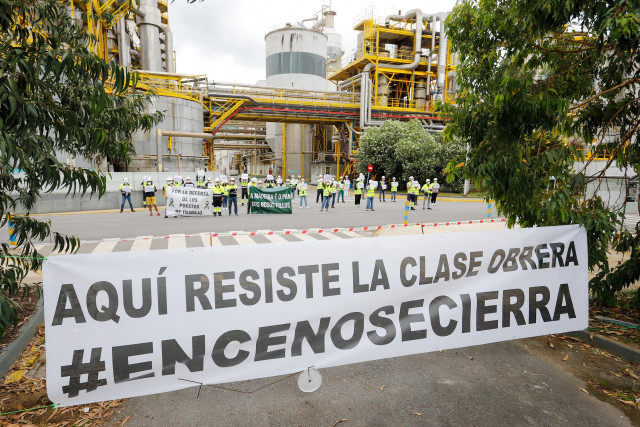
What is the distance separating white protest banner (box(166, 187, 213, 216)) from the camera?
1767 cm

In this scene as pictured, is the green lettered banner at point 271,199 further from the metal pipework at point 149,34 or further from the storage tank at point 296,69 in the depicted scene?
the storage tank at point 296,69

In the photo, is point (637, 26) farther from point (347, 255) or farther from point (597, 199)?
point (347, 255)

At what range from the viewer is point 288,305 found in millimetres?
3619

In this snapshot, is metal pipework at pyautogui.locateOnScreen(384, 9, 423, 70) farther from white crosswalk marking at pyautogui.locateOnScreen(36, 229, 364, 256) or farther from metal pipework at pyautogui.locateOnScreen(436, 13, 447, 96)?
white crosswalk marking at pyautogui.locateOnScreen(36, 229, 364, 256)

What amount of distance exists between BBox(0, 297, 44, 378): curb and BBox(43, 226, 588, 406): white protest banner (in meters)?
1.82

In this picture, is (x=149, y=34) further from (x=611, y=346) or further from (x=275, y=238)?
(x=611, y=346)

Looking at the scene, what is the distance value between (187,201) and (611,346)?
16.2 meters

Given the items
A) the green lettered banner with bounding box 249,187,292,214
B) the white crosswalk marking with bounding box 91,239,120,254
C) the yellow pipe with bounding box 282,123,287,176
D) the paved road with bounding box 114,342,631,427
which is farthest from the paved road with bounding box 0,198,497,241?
the yellow pipe with bounding box 282,123,287,176

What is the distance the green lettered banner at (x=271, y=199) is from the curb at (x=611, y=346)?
15.0 metres

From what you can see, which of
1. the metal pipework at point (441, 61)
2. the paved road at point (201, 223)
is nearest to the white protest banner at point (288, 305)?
the paved road at point (201, 223)

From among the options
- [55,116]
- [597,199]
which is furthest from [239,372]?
[597,199]

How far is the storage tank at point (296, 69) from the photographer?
47125mm

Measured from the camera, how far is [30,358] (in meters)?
4.62

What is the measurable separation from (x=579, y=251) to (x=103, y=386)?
16.5 feet
